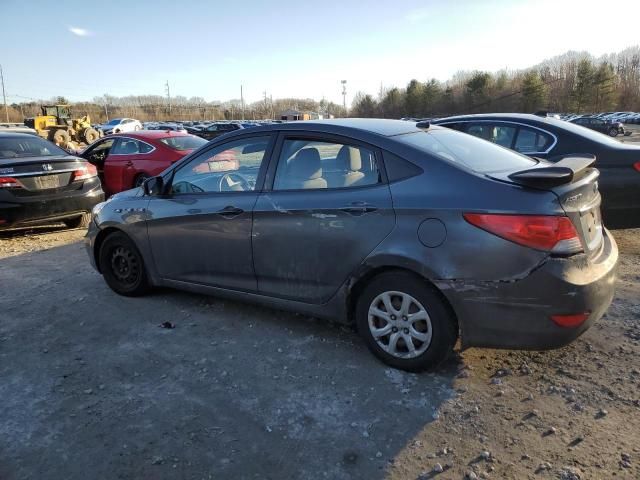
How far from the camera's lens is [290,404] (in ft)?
9.98

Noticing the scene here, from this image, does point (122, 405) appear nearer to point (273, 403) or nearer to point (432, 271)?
point (273, 403)

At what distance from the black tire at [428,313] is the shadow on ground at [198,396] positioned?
103 mm

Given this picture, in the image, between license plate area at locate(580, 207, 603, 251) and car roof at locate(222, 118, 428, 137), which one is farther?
car roof at locate(222, 118, 428, 137)

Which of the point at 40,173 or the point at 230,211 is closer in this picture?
the point at 230,211

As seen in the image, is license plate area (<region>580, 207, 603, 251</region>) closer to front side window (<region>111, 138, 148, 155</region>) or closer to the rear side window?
the rear side window

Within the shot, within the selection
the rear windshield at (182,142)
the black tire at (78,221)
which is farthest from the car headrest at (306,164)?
the rear windshield at (182,142)

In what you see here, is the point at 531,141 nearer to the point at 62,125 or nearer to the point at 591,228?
the point at 591,228

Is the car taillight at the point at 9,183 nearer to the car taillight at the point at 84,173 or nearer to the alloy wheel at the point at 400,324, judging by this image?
the car taillight at the point at 84,173

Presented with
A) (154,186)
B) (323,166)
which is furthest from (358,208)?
(154,186)

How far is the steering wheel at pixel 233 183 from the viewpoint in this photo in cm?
402

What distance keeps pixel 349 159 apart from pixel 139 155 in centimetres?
748

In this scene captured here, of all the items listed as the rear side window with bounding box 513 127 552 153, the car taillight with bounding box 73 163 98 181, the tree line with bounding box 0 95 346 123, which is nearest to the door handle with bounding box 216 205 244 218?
the rear side window with bounding box 513 127 552 153

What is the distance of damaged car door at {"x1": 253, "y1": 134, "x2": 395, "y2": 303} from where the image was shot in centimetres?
331

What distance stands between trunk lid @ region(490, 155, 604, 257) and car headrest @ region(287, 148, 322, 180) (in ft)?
4.20
